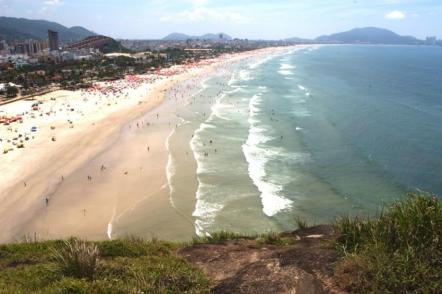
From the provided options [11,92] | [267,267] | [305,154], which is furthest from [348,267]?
[11,92]

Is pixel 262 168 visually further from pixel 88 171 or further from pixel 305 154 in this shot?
pixel 88 171

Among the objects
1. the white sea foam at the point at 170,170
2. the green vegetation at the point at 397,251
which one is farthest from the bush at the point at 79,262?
the white sea foam at the point at 170,170

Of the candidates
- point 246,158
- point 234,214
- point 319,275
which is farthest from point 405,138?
point 319,275

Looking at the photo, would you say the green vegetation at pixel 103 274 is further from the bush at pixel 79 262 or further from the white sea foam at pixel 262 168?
the white sea foam at pixel 262 168

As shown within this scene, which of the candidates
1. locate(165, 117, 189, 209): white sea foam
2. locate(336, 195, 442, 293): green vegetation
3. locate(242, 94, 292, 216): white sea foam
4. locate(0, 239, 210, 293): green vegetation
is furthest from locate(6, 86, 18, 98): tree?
locate(336, 195, 442, 293): green vegetation

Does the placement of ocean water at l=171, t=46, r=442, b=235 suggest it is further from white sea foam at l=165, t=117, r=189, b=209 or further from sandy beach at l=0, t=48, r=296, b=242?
sandy beach at l=0, t=48, r=296, b=242

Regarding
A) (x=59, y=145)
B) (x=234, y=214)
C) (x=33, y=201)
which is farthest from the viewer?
(x=59, y=145)

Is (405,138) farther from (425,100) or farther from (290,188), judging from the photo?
(425,100)
